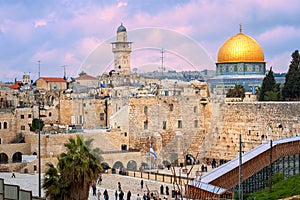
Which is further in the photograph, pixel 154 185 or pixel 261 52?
pixel 261 52

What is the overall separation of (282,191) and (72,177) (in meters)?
6.70

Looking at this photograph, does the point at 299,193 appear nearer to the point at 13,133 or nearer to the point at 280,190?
the point at 280,190

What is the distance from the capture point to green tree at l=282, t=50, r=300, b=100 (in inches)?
1410

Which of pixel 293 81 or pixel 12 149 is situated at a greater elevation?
pixel 293 81

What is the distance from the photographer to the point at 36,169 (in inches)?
1227

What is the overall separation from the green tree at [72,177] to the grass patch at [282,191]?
16.6 ft

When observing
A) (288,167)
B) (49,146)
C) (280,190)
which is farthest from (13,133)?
(280,190)

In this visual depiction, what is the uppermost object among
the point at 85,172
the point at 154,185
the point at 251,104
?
the point at 251,104

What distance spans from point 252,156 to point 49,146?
15.2 meters

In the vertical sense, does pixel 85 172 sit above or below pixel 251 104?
below

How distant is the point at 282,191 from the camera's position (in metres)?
18.3

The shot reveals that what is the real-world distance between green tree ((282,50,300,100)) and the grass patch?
1642 centimetres

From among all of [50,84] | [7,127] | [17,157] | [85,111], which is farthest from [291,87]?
[50,84]

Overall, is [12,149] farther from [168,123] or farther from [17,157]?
[168,123]
